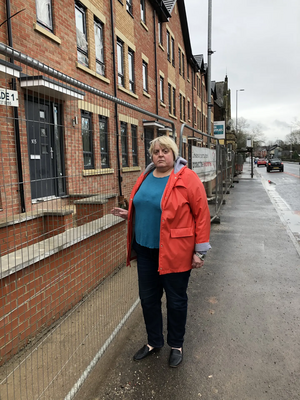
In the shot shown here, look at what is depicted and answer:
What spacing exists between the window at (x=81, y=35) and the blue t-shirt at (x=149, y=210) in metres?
7.44

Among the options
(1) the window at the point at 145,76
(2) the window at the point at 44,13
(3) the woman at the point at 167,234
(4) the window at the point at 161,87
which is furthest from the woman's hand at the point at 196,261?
(4) the window at the point at 161,87

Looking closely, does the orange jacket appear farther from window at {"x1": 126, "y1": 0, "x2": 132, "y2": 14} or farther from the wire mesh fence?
window at {"x1": 126, "y1": 0, "x2": 132, "y2": 14}

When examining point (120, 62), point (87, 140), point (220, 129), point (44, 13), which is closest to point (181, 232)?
point (87, 140)

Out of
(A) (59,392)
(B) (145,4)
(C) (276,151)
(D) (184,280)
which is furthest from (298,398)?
(C) (276,151)

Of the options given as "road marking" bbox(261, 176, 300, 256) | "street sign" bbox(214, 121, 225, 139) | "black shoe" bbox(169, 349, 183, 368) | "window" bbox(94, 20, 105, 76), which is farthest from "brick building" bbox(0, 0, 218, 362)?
"street sign" bbox(214, 121, 225, 139)

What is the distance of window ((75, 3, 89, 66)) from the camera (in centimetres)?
877

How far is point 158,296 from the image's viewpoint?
2.90 metres

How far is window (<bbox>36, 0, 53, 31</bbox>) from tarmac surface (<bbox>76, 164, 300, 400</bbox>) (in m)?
6.54

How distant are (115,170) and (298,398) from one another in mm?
2665

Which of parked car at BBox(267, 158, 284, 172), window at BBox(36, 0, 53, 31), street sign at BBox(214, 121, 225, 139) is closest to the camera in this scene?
window at BBox(36, 0, 53, 31)

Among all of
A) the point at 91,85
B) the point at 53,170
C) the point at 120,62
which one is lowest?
the point at 53,170

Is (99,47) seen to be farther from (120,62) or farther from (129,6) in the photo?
(129,6)

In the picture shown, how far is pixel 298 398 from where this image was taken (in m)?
2.38

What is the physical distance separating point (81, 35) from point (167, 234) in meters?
8.42
